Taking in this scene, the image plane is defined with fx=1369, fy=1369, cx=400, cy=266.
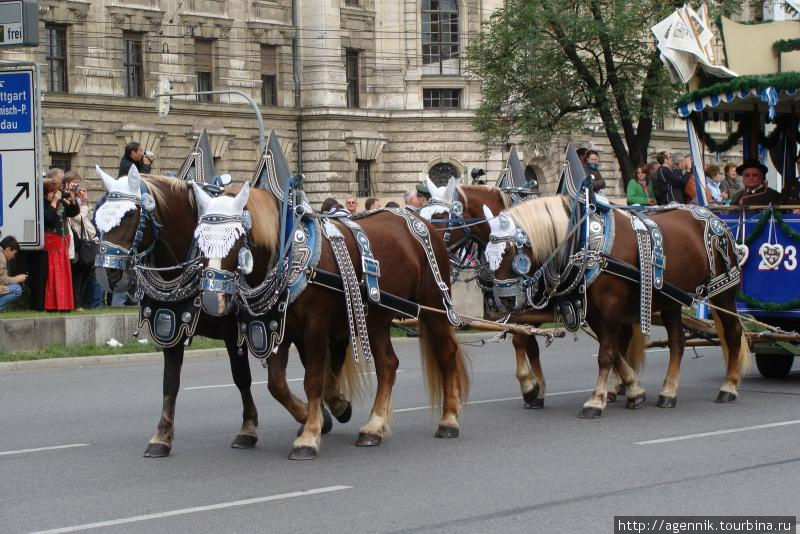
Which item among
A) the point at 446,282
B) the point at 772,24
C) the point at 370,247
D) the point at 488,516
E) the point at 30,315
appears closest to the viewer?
the point at 488,516

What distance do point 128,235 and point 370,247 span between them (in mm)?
1935

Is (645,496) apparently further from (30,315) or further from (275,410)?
(30,315)

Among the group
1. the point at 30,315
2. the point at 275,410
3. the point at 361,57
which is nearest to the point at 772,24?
the point at 275,410

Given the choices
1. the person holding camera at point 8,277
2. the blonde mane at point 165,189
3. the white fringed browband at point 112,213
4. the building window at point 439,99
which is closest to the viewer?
the white fringed browband at point 112,213

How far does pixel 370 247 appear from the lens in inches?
400

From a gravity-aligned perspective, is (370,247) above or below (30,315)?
above

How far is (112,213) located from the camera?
29.5ft

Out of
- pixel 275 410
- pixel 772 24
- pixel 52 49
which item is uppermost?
pixel 52 49

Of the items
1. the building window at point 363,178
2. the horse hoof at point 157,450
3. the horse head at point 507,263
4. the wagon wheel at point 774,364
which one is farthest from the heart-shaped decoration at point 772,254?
the building window at point 363,178

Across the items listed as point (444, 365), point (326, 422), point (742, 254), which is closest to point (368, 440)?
point (326, 422)

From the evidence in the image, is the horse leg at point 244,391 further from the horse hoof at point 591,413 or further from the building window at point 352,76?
the building window at point 352,76

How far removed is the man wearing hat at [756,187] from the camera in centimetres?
1377

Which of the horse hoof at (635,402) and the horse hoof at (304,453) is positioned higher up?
the horse hoof at (304,453)

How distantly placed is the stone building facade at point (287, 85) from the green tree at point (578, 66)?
14512mm
